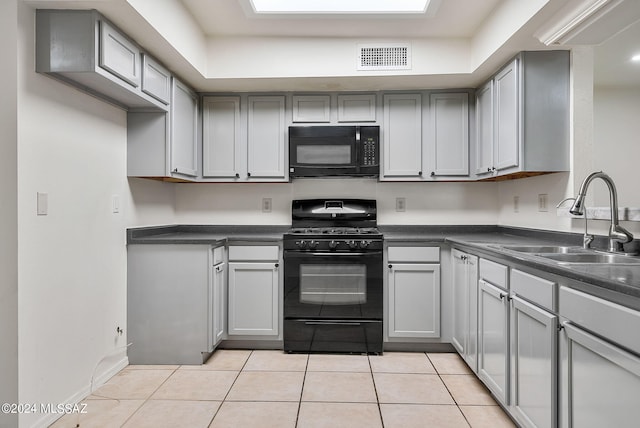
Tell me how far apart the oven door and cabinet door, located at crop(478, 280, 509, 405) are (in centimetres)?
82

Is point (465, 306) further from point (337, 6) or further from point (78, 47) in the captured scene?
point (78, 47)

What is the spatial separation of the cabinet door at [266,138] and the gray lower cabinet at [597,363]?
236cm

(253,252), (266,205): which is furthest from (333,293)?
(266,205)

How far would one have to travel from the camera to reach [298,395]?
225 cm

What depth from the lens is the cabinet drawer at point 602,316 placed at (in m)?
1.08

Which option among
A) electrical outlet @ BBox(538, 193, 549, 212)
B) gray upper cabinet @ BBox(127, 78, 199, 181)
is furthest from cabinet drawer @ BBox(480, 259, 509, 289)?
gray upper cabinet @ BBox(127, 78, 199, 181)

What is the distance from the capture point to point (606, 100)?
2.24 m

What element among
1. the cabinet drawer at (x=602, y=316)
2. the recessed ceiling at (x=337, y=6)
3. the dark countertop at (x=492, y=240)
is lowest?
the cabinet drawer at (x=602, y=316)

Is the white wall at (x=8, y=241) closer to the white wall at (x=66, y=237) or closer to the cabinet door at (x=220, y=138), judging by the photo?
the white wall at (x=66, y=237)

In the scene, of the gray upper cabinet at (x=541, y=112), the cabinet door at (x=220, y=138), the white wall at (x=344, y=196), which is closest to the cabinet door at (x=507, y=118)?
the gray upper cabinet at (x=541, y=112)

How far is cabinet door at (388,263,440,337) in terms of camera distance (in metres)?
2.90

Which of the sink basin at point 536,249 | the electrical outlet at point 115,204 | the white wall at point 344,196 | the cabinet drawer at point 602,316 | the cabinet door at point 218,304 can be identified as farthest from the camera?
the white wall at point 344,196

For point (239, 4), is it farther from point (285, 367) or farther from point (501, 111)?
point (285, 367)

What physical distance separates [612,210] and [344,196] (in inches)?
79.9
